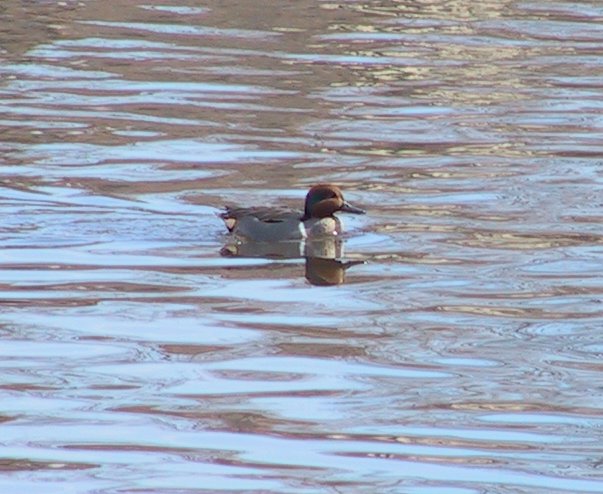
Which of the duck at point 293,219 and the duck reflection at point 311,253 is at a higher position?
the duck at point 293,219

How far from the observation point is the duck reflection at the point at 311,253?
1089 centimetres

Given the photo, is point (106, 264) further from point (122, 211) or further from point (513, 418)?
point (513, 418)

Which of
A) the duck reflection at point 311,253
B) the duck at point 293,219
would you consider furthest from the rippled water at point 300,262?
the duck at point 293,219

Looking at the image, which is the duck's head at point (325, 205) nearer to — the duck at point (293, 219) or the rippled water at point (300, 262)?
the duck at point (293, 219)

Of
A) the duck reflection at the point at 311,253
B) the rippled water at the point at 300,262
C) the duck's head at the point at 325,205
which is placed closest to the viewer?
the rippled water at the point at 300,262

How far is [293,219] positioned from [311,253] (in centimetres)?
27

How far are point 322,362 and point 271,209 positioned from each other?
10.4 ft

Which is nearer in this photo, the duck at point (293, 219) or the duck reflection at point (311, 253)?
the duck reflection at point (311, 253)

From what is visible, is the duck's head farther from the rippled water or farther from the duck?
the rippled water

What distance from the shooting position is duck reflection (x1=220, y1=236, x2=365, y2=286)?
10.9m

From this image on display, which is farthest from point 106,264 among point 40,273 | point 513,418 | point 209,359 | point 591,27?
point 591,27

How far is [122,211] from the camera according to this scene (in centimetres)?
1223

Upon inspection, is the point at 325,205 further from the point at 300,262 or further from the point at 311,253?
the point at 300,262

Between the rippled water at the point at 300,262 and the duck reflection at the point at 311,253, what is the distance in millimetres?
43
